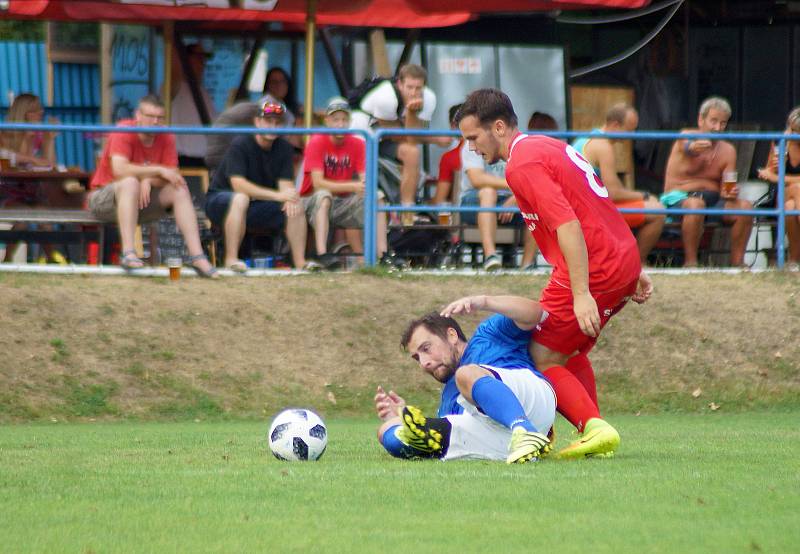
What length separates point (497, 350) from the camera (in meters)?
7.60

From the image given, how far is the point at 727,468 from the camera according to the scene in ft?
23.2

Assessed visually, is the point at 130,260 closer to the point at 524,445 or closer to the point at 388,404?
the point at 388,404

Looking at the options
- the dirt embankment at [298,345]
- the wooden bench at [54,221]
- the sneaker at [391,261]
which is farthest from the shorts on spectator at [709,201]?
the wooden bench at [54,221]

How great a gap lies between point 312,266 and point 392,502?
852 centimetres

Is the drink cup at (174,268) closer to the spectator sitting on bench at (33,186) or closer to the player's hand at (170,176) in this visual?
the player's hand at (170,176)

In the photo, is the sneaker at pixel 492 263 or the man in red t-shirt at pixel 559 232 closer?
the man in red t-shirt at pixel 559 232

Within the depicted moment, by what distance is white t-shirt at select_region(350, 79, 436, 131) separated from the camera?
50.7ft

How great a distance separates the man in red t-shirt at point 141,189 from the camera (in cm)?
1352

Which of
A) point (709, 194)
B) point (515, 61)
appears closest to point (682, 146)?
point (709, 194)

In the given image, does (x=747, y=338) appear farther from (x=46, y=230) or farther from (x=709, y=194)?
(x=46, y=230)

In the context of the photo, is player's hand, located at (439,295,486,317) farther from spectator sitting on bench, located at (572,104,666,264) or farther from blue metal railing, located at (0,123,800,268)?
spectator sitting on bench, located at (572,104,666,264)

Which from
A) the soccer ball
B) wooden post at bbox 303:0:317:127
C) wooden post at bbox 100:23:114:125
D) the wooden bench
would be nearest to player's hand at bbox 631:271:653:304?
the soccer ball

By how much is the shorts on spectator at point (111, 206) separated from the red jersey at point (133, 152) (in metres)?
0.16

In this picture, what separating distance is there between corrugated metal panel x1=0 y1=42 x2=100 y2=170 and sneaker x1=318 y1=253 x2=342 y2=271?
4104 millimetres
